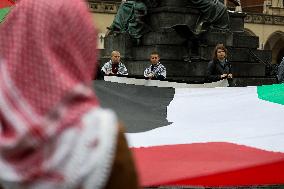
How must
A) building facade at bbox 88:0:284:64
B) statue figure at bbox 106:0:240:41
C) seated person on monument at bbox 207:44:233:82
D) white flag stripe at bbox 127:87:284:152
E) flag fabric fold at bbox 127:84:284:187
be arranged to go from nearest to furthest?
flag fabric fold at bbox 127:84:284:187
white flag stripe at bbox 127:87:284:152
seated person on monument at bbox 207:44:233:82
statue figure at bbox 106:0:240:41
building facade at bbox 88:0:284:64

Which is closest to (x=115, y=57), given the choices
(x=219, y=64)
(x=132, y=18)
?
(x=219, y=64)

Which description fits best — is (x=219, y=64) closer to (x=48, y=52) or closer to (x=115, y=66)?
(x=115, y=66)

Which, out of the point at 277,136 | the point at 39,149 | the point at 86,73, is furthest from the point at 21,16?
the point at 277,136

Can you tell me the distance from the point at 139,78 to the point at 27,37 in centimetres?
444

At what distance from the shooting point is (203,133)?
384cm

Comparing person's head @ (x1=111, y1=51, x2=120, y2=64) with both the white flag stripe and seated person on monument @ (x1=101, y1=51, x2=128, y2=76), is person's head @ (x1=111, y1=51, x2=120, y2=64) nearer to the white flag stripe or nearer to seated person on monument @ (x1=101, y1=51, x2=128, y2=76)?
seated person on monument @ (x1=101, y1=51, x2=128, y2=76)

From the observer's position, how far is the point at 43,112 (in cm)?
146

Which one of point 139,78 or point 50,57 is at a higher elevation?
point 50,57

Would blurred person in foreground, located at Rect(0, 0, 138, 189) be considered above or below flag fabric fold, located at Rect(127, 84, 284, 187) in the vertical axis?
above

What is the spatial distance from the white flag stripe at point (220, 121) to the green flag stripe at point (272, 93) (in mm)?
44

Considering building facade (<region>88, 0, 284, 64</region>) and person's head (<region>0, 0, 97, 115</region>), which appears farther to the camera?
building facade (<region>88, 0, 284, 64</region>)

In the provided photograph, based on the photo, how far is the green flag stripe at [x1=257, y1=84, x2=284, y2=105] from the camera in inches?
191

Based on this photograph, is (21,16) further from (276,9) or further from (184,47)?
(276,9)

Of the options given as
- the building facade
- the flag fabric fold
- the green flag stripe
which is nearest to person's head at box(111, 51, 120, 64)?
the flag fabric fold
